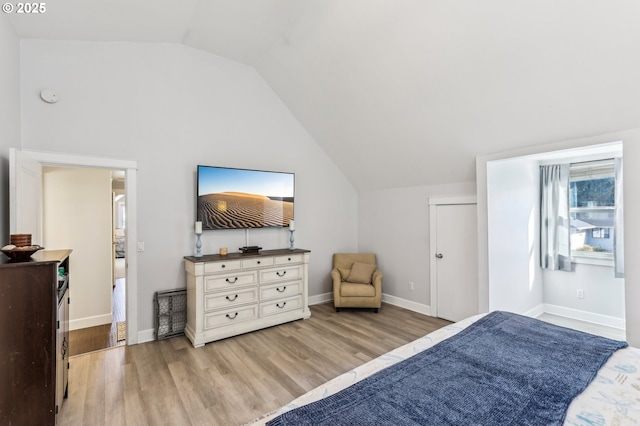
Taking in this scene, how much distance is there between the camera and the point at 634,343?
2.31m

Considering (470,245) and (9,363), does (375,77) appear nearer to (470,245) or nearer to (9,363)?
(470,245)

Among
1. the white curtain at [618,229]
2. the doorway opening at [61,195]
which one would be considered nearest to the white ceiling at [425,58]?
the doorway opening at [61,195]

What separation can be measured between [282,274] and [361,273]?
1.26 meters

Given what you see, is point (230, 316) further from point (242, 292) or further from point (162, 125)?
point (162, 125)

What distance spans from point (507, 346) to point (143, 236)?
346 cm

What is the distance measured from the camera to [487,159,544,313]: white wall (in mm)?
3357

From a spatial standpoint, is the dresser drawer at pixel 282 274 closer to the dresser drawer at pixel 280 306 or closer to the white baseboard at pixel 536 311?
the dresser drawer at pixel 280 306

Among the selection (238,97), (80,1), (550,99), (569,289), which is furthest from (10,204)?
(569,289)

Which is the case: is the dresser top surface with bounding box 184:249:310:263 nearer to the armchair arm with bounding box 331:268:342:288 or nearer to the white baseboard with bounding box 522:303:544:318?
the armchair arm with bounding box 331:268:342:288

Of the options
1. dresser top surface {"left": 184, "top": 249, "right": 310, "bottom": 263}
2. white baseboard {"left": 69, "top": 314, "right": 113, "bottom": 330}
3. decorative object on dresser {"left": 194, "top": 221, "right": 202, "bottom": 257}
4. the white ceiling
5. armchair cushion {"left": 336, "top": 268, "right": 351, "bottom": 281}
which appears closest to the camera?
the white ceiling

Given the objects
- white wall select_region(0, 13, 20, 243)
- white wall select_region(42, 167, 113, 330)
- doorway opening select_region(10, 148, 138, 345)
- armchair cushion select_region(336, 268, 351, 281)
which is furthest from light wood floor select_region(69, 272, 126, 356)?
armchair cushion select_region(336, 268, 351, 281)

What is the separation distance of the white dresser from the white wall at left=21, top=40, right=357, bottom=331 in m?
0.44

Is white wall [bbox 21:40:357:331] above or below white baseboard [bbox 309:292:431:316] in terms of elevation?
above

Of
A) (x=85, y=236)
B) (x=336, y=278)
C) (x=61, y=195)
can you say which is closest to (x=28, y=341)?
(x=85, y=236)
